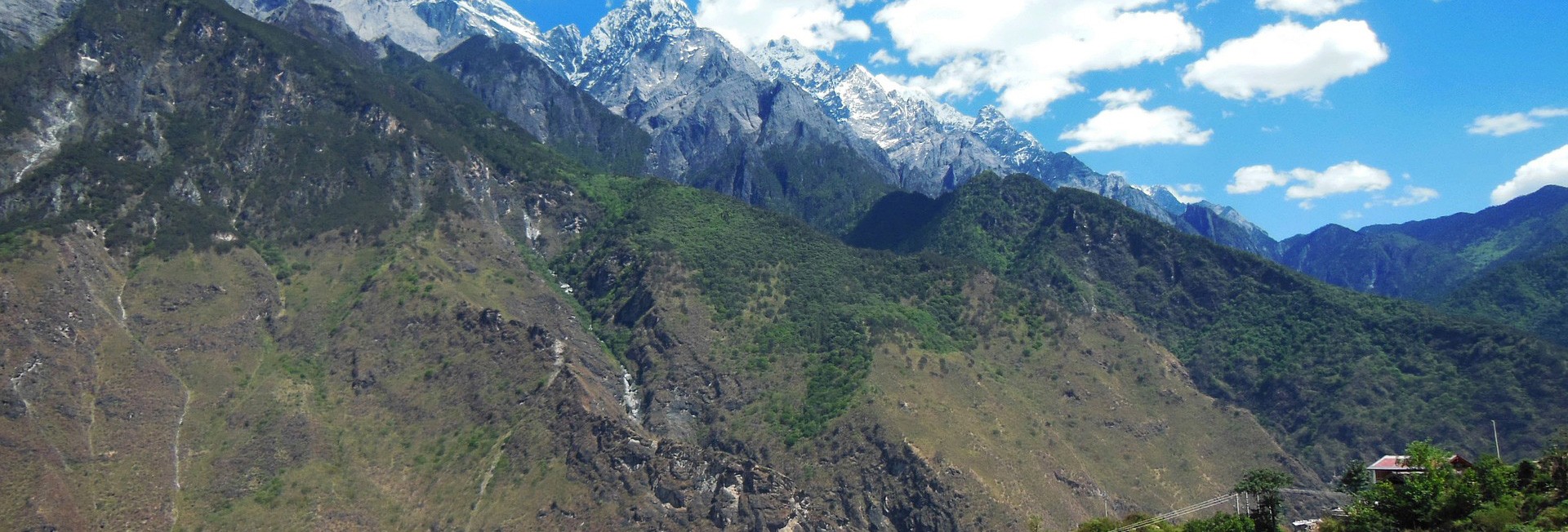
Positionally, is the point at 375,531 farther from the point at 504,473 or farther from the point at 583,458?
the point at 583,458

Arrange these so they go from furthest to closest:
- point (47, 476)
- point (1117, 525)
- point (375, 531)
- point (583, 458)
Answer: point (583, 458)
point (375, 531)
point (47, 476)
point (1117, 525)

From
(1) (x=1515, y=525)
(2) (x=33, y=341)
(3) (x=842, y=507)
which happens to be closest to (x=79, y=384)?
(2) (x=33, y=341)

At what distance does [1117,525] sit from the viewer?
424 ft

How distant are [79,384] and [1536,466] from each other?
190705mm

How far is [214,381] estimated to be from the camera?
19738 cm

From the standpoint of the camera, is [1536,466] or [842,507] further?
[842,507]

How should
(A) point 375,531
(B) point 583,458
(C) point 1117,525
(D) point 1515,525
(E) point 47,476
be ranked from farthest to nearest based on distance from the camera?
(B) point 583,458
(A) point 375,531
(E) point 47,476
(C) point 1117,525
(D) point 1515,525

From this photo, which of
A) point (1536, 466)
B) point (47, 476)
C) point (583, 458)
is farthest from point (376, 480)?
point (1536, 466)

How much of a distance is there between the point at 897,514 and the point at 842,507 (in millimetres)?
9098

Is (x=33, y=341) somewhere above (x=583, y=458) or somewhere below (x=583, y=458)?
above

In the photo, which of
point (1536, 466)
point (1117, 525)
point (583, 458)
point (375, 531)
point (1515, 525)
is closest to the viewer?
point (1515, 525)

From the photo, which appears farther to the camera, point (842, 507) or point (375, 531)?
point (842, 507)

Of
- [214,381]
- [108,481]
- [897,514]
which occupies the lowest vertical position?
[897,514]

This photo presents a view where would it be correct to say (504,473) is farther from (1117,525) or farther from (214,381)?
(1117,525)
